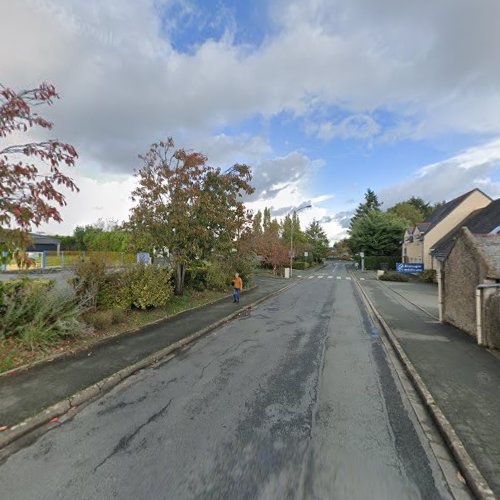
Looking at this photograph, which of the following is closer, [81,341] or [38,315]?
[38,315]

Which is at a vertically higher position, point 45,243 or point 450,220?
point 450,220

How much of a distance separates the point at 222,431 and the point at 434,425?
2.88m

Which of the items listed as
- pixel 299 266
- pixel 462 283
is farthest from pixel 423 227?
pixel 462 283

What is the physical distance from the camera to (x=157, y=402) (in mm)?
4488

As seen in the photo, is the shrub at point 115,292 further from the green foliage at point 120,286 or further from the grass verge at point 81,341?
the grass verge at point 81,341

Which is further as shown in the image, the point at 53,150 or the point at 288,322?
the point at 288,322

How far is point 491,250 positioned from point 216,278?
12.7m

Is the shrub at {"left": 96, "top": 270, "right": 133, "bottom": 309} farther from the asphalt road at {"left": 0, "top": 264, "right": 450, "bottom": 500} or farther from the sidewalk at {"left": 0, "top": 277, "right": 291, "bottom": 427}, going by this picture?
the asphalt road at {"left": 0, "top": 264, "right": 450, "bottom": 500}

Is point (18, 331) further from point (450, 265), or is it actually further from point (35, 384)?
point (450, 265)

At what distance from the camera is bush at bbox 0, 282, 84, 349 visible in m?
6.32

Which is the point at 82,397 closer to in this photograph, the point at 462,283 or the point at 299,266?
the point at 462,283

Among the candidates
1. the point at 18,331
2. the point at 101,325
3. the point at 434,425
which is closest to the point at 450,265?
the point at 434,425

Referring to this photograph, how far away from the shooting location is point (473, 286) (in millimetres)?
8273

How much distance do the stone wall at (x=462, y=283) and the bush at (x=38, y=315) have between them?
10474 mm
